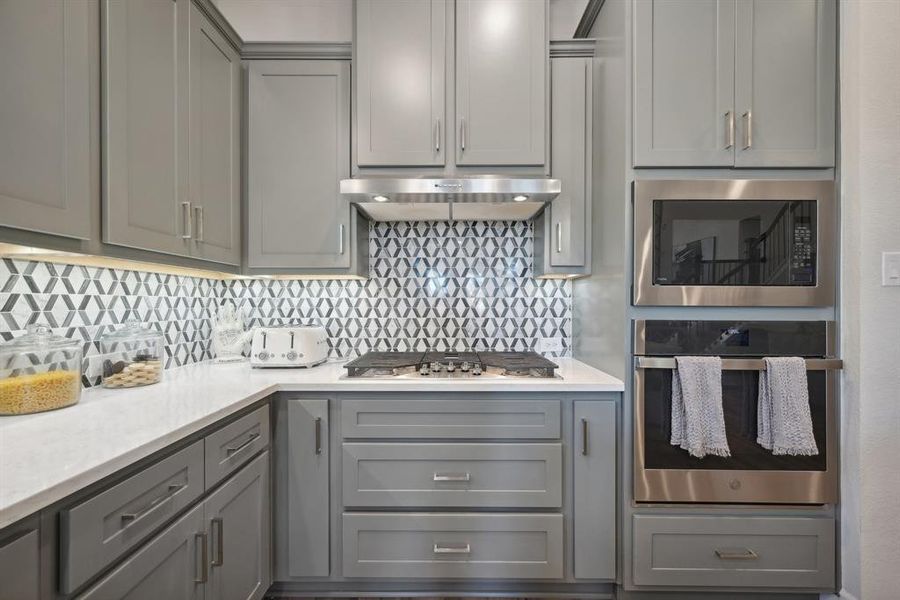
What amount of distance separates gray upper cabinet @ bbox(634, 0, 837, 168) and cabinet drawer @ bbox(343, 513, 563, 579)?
1.56m

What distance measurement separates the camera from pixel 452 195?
179cm

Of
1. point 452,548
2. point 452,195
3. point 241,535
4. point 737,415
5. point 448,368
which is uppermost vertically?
point 452,195

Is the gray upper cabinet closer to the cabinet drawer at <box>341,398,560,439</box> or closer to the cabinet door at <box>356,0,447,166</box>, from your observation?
the cabinet door at <box>356,0,447,166</box>

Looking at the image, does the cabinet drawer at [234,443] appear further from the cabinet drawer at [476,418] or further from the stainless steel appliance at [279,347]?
the cabinet drawer at [476,418]

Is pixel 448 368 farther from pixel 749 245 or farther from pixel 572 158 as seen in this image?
pixel 749 245

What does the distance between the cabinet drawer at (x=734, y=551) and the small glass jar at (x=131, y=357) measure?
195 centimetres

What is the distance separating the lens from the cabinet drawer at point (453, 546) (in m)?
1.62

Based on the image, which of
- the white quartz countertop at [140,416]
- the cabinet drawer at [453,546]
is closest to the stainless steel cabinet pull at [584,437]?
the white quartz countertop at [140,416]

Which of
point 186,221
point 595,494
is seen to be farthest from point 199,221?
point 595,494

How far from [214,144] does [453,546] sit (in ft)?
6.33

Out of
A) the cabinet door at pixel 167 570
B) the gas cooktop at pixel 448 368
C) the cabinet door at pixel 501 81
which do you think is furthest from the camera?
the cabinet door at pixel 501 81

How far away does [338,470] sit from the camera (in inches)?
64.4

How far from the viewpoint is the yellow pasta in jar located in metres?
1.09

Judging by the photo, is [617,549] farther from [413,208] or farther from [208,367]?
[208,367]
